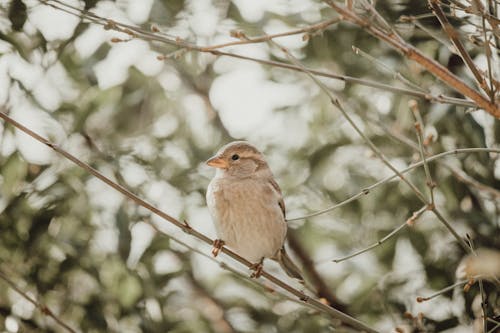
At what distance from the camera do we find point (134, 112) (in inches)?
187

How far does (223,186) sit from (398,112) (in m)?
1.05

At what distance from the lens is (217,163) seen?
3.90 m

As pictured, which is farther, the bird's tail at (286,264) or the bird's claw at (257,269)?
the bird's tail at (286,264)

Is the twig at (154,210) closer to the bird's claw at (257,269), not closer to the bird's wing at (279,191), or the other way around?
the bird's claw at (257,269)

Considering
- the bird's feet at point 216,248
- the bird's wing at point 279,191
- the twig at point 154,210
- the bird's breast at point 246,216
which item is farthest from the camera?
the bird's wing at point 279,191

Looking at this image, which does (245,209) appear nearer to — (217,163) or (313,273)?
(217,163)

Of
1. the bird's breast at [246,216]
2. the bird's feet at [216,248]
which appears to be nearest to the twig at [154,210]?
the bird's feet at [216,248]

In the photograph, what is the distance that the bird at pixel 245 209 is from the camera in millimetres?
3768

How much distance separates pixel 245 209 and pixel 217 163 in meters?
0.29

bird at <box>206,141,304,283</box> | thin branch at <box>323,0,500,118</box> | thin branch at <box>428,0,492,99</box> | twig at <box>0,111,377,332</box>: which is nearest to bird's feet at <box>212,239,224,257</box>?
bird at <box>206,141,304,283</box>

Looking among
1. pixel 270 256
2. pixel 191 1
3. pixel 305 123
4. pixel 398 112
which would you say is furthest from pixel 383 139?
pixel 191 1

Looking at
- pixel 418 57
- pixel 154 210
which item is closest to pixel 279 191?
pixel 154 210

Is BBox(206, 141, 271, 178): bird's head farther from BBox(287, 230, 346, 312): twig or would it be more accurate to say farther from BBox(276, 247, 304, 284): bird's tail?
BBox(287, 230, 346, 312): twig

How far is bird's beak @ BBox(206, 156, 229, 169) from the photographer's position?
3.88 meters
